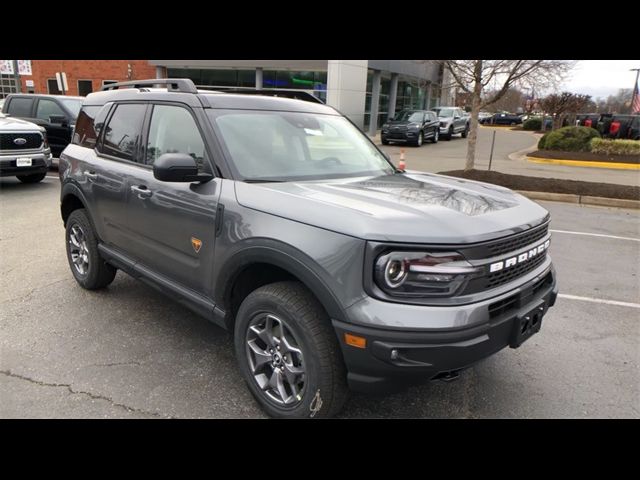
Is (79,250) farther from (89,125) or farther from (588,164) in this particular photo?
(588,164)

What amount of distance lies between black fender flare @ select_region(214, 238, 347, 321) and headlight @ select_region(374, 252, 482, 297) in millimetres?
270

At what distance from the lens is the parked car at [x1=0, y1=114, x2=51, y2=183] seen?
9.41 metres

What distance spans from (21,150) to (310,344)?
956 centimetres

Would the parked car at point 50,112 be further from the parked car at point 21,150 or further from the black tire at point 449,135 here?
the black tire at point 449,135

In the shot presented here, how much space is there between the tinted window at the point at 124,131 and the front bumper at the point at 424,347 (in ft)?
8.29

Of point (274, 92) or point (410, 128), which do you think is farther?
point (410, 128)

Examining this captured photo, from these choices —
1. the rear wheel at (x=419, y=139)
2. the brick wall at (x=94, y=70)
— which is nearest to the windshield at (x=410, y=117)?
the rear wheel at (x=419, y=139)

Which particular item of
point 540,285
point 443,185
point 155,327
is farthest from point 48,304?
point 540,285

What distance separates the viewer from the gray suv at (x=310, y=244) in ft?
7.55

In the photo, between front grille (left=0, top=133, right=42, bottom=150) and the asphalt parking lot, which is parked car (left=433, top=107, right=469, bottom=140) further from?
the asphalt parking lot

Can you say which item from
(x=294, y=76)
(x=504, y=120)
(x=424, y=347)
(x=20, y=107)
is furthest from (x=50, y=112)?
(x=504, y=120)

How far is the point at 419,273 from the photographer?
2.31 m

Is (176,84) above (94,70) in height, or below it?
below

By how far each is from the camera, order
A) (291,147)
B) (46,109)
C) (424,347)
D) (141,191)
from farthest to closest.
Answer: (46,109) < (141,191) < (291,147) < (424,347)
